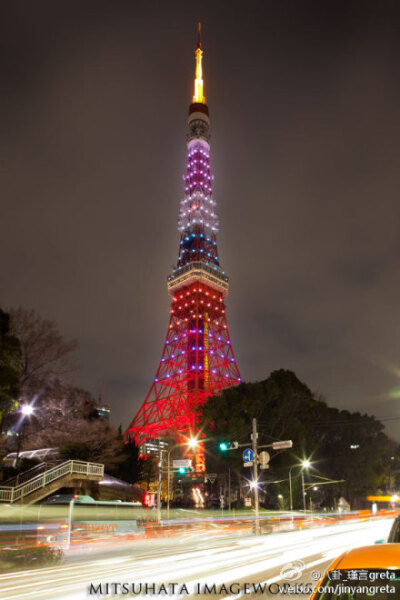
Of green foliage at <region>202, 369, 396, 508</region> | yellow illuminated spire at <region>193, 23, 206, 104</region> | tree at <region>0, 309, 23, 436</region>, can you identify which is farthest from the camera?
yellow illuminated spire at <region>193, 23, 206, 104</region>

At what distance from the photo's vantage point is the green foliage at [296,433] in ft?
164

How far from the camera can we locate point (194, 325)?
306 feet

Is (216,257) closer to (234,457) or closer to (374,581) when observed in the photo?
(234,457)

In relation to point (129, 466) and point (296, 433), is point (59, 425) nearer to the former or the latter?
point (129, 466)

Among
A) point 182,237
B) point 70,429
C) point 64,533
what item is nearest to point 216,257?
point 182,237

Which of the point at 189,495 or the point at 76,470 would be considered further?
the point at 189,495

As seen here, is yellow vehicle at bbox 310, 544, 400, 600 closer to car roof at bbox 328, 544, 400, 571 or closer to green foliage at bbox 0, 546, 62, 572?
car roof at bbox 328, 544, 400, 571

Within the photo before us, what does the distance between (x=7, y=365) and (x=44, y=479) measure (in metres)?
7.89

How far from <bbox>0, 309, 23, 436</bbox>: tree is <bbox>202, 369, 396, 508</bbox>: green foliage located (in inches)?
1200

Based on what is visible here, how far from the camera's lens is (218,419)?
2036 inches

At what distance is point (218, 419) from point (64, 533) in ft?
114

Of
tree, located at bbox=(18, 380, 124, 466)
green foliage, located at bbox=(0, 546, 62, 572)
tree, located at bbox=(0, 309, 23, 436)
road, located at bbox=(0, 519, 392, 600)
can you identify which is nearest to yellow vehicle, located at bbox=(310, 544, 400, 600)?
road, located at bbox=(0, 519, 392, 600)

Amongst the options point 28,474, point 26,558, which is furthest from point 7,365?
point 26,558

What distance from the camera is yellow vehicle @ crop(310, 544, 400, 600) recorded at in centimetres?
332
